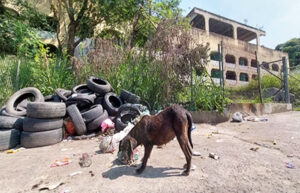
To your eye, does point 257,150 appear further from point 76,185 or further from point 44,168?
point 44,168

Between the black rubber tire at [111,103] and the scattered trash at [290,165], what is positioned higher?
the black rubber tire at [111,103]

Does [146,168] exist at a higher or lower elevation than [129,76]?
lower

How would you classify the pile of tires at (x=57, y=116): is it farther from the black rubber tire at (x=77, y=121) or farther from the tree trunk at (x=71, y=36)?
the tree trunk at (x=71, y=36)

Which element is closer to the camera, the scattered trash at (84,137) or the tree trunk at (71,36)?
the scattered trash at (84,137)

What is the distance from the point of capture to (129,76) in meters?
5.12

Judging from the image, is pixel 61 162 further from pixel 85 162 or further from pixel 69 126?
pixel 69 126

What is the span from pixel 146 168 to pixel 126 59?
4335 mm

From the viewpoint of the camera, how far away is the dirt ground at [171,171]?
152cm

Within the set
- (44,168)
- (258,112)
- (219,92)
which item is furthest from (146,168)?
(258,112)

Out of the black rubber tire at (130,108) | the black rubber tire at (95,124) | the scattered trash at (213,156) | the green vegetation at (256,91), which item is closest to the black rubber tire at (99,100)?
the black rubber tire at (95,124)

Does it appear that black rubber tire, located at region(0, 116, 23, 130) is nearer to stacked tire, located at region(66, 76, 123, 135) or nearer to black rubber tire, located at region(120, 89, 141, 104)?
stacked tire, located at region(66, 76, 123, 135)

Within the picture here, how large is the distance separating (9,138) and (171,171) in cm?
350

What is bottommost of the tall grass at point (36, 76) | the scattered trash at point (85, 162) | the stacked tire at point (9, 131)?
the scattered trash at point (85, 162)

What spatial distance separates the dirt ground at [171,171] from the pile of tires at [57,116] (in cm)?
39
